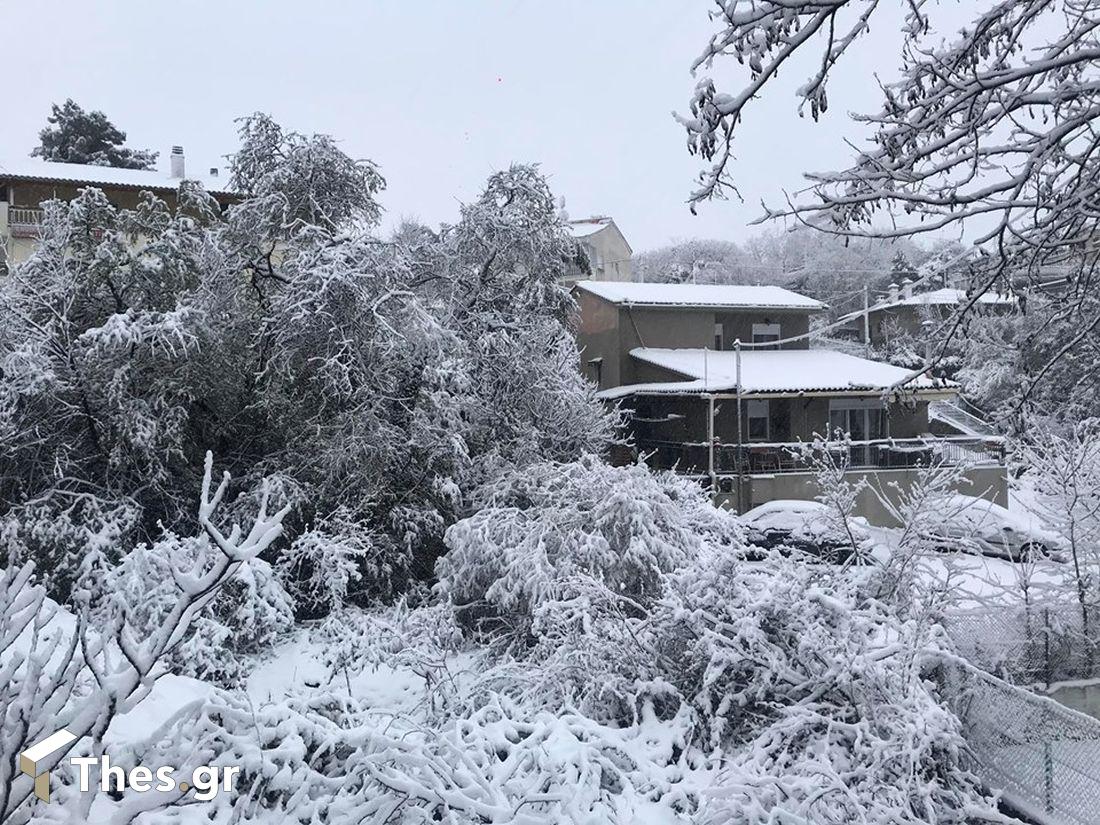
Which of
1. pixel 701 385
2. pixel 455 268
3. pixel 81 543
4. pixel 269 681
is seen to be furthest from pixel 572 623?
pixel 701 385

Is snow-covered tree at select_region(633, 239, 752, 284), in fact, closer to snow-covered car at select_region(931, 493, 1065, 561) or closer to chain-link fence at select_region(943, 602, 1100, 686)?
snow-covered car at select_region(931, 493, 1065, 561)

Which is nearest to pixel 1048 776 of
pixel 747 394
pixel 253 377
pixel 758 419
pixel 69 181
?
pixel 253 377

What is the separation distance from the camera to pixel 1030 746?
6.29 metres

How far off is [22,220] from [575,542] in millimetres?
18238

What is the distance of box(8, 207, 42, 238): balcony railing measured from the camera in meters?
19.5

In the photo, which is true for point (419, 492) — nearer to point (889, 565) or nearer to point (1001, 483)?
point (889, 565)

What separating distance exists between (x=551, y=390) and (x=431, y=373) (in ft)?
10.4

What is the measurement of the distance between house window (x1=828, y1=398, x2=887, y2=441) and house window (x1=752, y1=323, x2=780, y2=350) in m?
3.88

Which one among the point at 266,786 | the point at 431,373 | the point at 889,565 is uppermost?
the point at 431,373

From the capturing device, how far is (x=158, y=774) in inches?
152

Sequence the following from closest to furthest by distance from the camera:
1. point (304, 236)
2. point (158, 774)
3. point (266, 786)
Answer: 1. point (158, 774)
2. point (266, 786)
3. point (304, 236)

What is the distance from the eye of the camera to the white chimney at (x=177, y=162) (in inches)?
918

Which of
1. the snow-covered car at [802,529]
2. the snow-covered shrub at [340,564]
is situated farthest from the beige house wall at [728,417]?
the snow-covered shrub at [340,564]

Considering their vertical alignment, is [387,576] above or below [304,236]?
below
